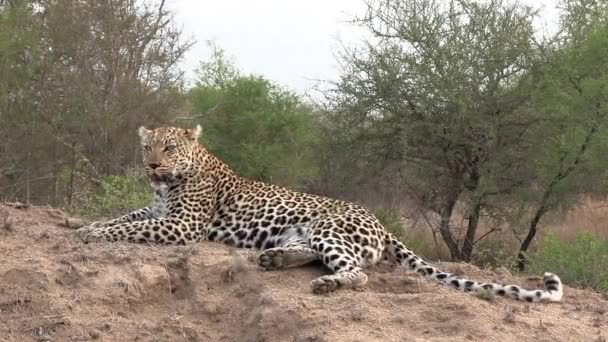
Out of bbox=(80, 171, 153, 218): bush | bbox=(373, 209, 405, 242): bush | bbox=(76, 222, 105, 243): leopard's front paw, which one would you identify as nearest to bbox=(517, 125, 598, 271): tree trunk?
bbox=(373, 209, 405, 242): bush

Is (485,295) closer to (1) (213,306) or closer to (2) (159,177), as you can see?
(1) (213,306)

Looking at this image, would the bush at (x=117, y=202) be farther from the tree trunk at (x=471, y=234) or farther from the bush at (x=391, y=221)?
the tree trunk at (x=471, y=234)

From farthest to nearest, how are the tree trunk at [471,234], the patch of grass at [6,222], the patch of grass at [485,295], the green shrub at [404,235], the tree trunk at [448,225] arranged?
the tree trunk at [448,225], the tree trunk at [471,234], the green shrub at [404,235], the patch of grass at [6,222], the patch of grass at [485,295]

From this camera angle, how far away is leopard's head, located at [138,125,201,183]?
825 cm

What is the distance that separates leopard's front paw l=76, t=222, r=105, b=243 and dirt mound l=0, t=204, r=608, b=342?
318 millimetres

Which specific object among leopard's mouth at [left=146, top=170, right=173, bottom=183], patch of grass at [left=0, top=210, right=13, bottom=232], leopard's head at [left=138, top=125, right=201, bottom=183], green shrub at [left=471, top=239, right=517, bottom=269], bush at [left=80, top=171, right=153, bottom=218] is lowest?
green shrub at [left=471, top=239, right=517, bottom=269]

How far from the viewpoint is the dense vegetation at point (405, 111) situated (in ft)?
56.1

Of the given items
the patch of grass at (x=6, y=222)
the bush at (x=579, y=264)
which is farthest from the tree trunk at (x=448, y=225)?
the patch of grass at (x=6, y=222)

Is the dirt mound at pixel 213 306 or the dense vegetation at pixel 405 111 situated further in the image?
the dense vegetation at pixel 405 111

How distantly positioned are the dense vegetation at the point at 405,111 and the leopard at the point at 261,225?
587cm

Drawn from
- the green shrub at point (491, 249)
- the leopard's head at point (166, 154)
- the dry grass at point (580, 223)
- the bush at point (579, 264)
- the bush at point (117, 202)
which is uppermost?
the leopard's head at point (166, 154)

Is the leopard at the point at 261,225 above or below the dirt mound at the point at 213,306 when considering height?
above

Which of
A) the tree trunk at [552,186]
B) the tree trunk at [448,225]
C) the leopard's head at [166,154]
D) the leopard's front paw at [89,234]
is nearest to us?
the leopard's front paw at [89,234]

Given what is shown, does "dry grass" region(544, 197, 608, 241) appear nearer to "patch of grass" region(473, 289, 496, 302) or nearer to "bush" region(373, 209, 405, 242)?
"bush" region(373, 209, 405, 242)
